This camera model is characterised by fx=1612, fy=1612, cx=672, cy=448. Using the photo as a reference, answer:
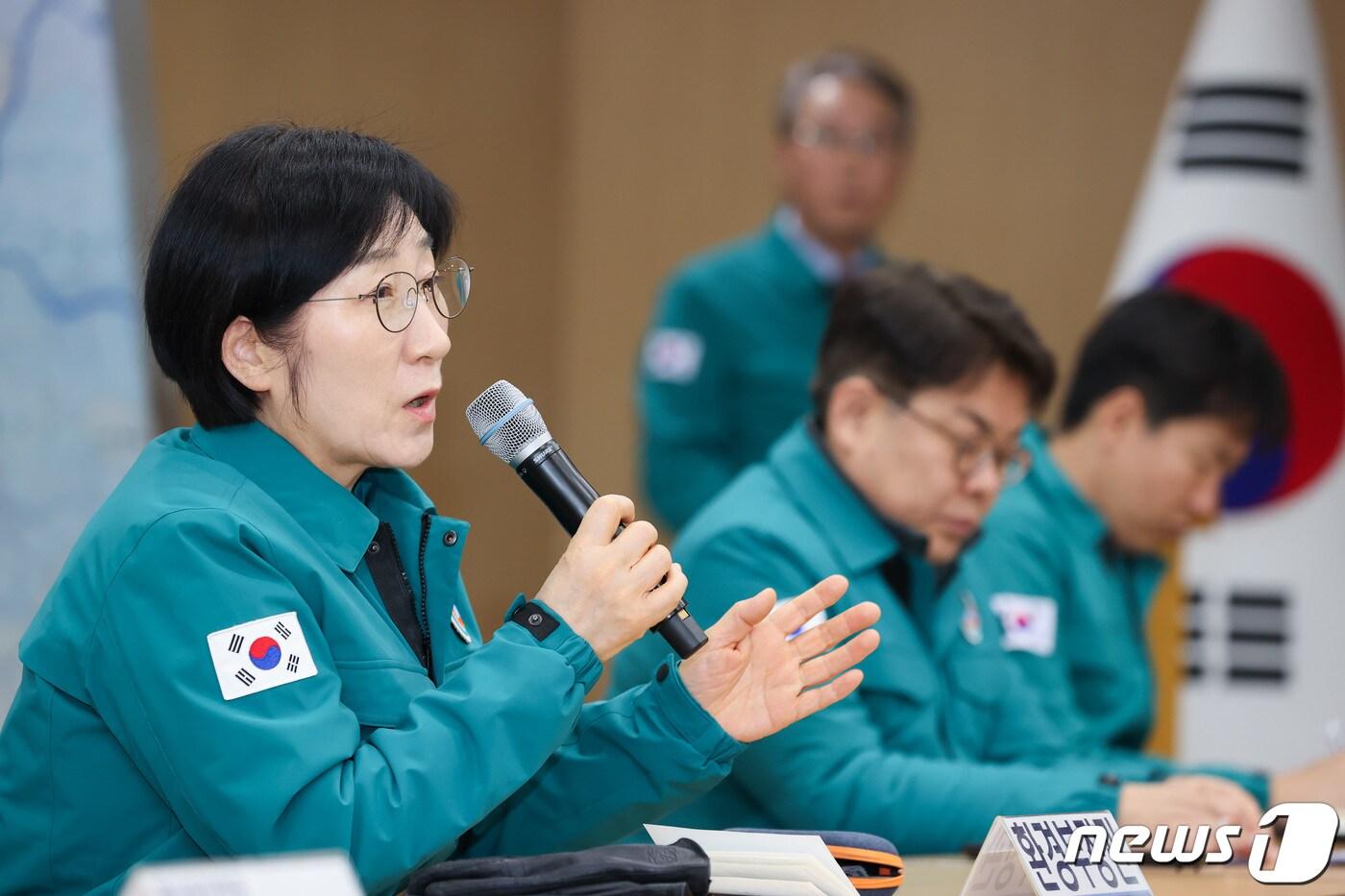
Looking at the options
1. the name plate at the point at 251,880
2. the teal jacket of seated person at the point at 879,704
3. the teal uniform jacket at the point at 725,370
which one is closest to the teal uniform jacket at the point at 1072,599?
the teal jacket of seated person at the point at 879,704

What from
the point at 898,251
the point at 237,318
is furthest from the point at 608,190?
the point at 237,318

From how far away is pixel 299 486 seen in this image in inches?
64.1

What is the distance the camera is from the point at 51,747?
1.53 meters

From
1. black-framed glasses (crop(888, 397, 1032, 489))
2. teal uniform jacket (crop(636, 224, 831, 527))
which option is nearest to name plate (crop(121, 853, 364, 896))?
black-framed glasses (crop(888, 397, 1032, 489))

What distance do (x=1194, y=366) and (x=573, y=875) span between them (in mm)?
2209

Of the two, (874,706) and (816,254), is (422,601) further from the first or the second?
(816,254)

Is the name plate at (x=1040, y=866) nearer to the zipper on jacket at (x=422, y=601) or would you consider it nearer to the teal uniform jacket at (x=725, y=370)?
the zipper on jacket at (x=422, y=601)

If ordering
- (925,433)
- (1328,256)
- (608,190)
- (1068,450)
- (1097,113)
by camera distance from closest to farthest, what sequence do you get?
(925,433) < (1068,450) < (1328,256) < (1097,113) < (608,190)

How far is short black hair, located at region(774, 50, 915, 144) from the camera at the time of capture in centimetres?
415

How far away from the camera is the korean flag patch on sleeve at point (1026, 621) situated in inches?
111

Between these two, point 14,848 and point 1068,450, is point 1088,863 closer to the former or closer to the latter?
point 14,848

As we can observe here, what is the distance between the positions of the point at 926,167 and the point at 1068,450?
2437 mm

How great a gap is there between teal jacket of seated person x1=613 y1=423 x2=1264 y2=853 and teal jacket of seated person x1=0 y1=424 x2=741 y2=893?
52 centimetres

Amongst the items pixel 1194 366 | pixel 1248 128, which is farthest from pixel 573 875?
pixel 1248 128
